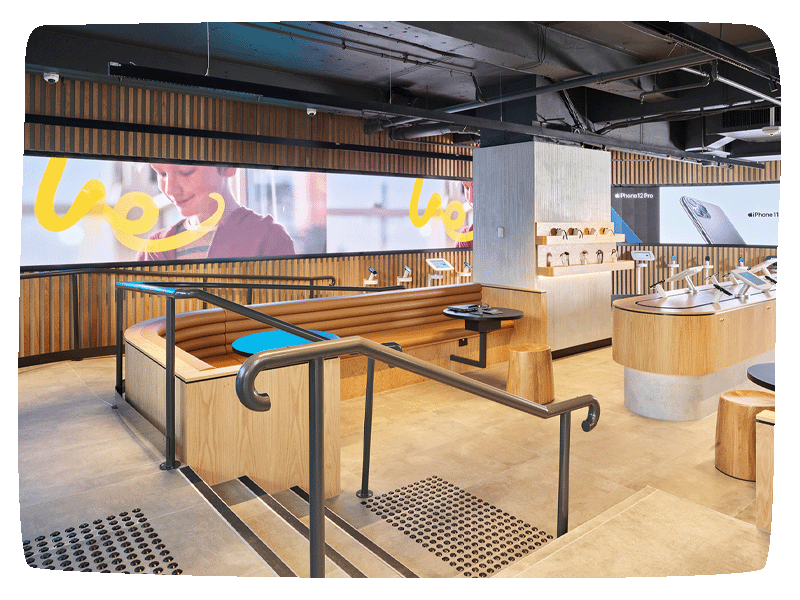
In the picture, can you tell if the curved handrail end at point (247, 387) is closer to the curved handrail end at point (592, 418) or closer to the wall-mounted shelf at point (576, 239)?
the curved handrail end at point (592, 418)

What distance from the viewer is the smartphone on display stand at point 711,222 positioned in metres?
12.9

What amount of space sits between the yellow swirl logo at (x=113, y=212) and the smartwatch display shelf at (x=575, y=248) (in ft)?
14.6

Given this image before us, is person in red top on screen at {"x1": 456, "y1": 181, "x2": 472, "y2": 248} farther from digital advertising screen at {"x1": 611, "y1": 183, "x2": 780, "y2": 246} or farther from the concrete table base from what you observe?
the concrete table base

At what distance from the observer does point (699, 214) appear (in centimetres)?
1310

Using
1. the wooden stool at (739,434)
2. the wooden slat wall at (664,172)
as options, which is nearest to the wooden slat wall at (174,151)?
the wooden slat wall at (664,172)

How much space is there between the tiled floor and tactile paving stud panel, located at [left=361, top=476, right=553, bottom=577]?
14 centimetres

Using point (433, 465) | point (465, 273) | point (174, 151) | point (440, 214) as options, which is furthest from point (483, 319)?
point (440, 214)

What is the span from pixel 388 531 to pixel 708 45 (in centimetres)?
407

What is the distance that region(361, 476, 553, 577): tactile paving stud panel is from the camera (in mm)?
2943

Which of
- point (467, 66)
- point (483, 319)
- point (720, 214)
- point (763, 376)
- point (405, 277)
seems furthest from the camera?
point (720, 214)

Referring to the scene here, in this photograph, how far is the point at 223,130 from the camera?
8.25m

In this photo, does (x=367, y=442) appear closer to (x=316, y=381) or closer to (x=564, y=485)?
(x=564, y=485)

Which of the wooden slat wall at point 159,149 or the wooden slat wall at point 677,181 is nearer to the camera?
the wooden slat wall at point 159,149

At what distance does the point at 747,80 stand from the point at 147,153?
22.9ft
